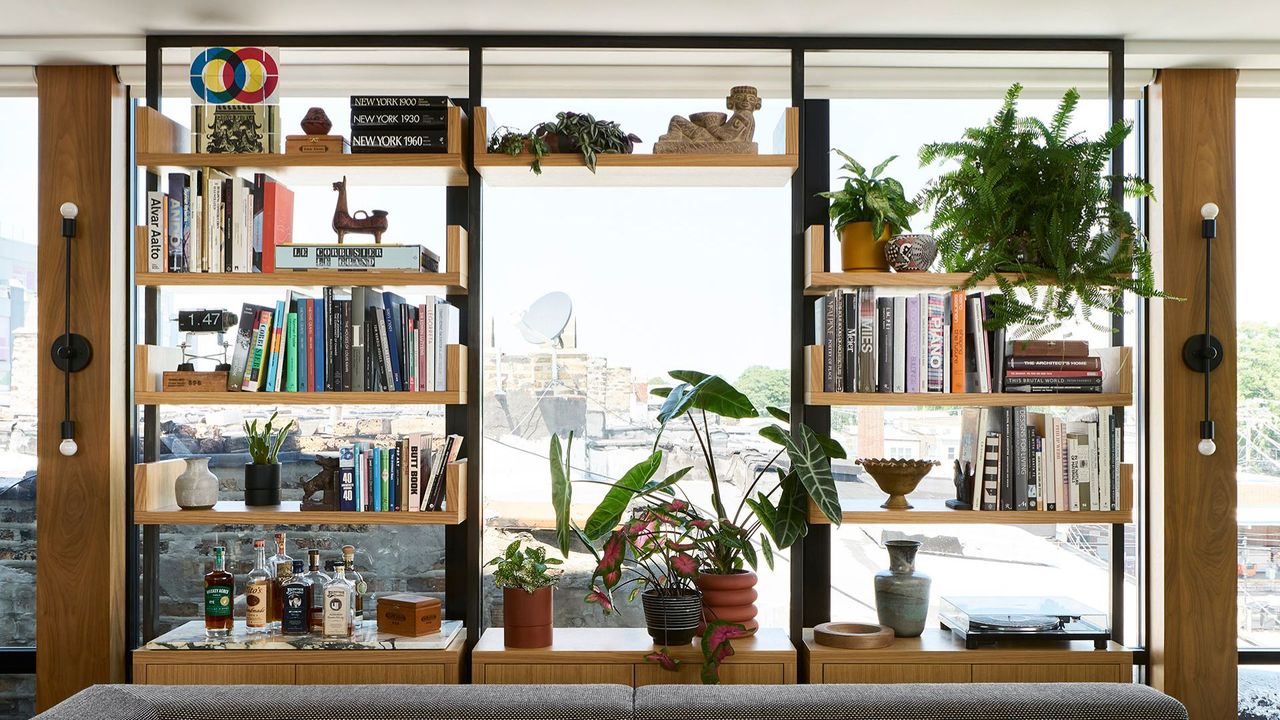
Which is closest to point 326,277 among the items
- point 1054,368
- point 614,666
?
point 614,666

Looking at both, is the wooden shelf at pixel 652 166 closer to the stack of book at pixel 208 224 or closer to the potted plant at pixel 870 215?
the potted plant at pixel 870 215

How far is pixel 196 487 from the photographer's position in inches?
114

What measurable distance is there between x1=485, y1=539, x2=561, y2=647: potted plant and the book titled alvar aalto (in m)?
Answer: 0.86

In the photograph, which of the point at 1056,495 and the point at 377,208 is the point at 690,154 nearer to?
the point at 377,208

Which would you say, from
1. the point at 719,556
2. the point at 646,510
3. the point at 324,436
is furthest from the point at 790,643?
the point at 324,436

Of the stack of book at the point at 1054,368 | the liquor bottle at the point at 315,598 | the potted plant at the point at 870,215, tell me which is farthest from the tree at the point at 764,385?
the liquor bottle at the point at 315,598

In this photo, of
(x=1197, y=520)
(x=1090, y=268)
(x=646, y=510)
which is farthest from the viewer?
(x=1197, y=520)

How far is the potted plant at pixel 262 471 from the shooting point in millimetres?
2955

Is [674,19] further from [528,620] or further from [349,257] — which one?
[528,620]

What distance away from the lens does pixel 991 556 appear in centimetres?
323

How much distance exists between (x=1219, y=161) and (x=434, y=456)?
255cm

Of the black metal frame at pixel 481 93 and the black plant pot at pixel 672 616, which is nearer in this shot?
Answer: the black plant pot at pixel 672 616

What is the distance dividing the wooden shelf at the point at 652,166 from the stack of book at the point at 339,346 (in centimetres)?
45

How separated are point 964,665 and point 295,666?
1.82m
